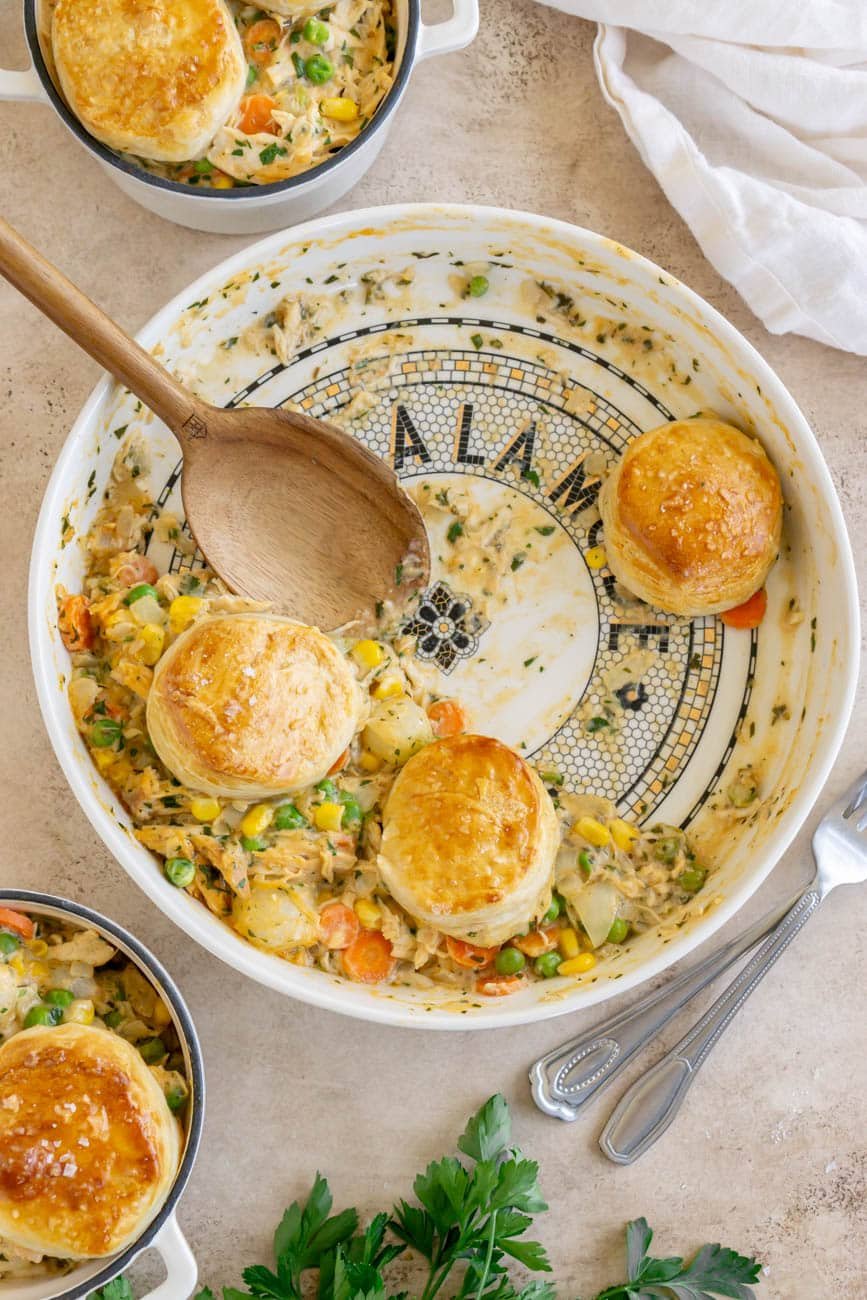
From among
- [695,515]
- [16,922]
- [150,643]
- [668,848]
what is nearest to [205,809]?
[150,643]

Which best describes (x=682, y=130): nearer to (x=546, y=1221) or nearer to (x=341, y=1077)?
(x=341, y=1077)

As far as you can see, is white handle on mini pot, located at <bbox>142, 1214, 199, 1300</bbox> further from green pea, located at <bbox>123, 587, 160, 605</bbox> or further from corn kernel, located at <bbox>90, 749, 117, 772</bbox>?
green pea, located at <bbox>123, 587, 160, 605</bbox>

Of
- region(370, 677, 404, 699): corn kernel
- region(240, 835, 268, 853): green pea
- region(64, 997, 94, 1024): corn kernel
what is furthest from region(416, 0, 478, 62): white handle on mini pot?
region(64, 997, 94, 1024): corn kernel

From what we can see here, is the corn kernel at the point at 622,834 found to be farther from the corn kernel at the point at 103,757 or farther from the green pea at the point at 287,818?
the corn kernel at the point at 103,757

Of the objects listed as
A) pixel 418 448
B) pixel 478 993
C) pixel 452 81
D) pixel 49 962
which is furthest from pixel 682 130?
pixel 49 962

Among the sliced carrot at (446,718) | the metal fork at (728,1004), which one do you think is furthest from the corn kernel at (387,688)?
the metal fork at (728,1004)

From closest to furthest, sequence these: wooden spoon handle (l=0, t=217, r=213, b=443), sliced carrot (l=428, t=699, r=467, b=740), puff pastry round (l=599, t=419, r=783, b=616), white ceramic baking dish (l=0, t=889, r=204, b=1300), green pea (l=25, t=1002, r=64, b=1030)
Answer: wooden spoon handle (l=0, t=217, r=213, b=443) < white ceramic baking dish (l=0, t=889, r=204, b=1300) < green pea (l=25, t=1002, r=64, b=1030) < puff pastry round (l=599, t=419, r=783, b=616) < sliced carrot (l=428, t=699, r=467, b=740)

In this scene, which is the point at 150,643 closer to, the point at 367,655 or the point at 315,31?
the point at 367,655
